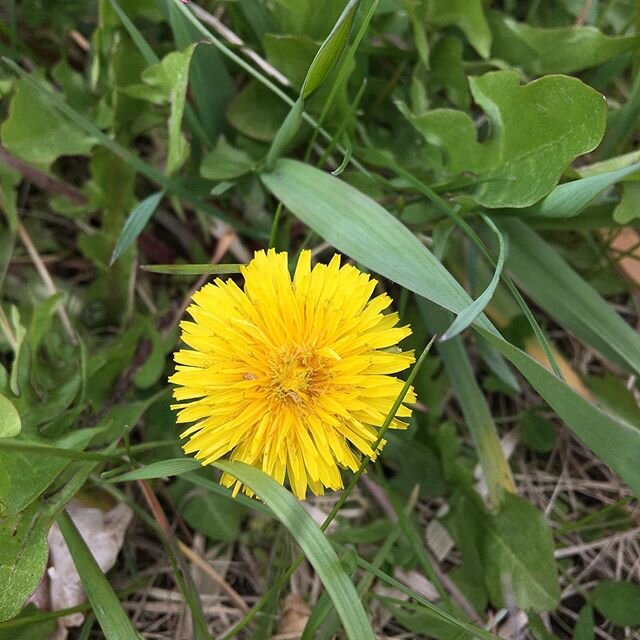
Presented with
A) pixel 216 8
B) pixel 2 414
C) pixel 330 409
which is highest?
pixel 216 8

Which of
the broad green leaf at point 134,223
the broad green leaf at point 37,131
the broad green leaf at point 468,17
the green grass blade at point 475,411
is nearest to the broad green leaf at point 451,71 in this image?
the broad green leaf at point 468,17

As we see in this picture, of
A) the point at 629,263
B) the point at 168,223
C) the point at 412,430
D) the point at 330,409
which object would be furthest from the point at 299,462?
the point at 629,263

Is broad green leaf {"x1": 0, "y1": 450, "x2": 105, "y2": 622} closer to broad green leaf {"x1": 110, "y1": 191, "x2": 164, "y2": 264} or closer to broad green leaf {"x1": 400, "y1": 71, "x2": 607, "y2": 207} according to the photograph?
broad green leaf {"x1": 110, "y1": 191, "x2": 164, "y2": 264}

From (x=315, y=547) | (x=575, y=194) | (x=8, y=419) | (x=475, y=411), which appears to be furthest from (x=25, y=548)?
(x=575, y=194)

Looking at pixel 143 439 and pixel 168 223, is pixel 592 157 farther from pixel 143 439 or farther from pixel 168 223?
pixel 143 439

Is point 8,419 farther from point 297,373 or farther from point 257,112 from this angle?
point 257,112
